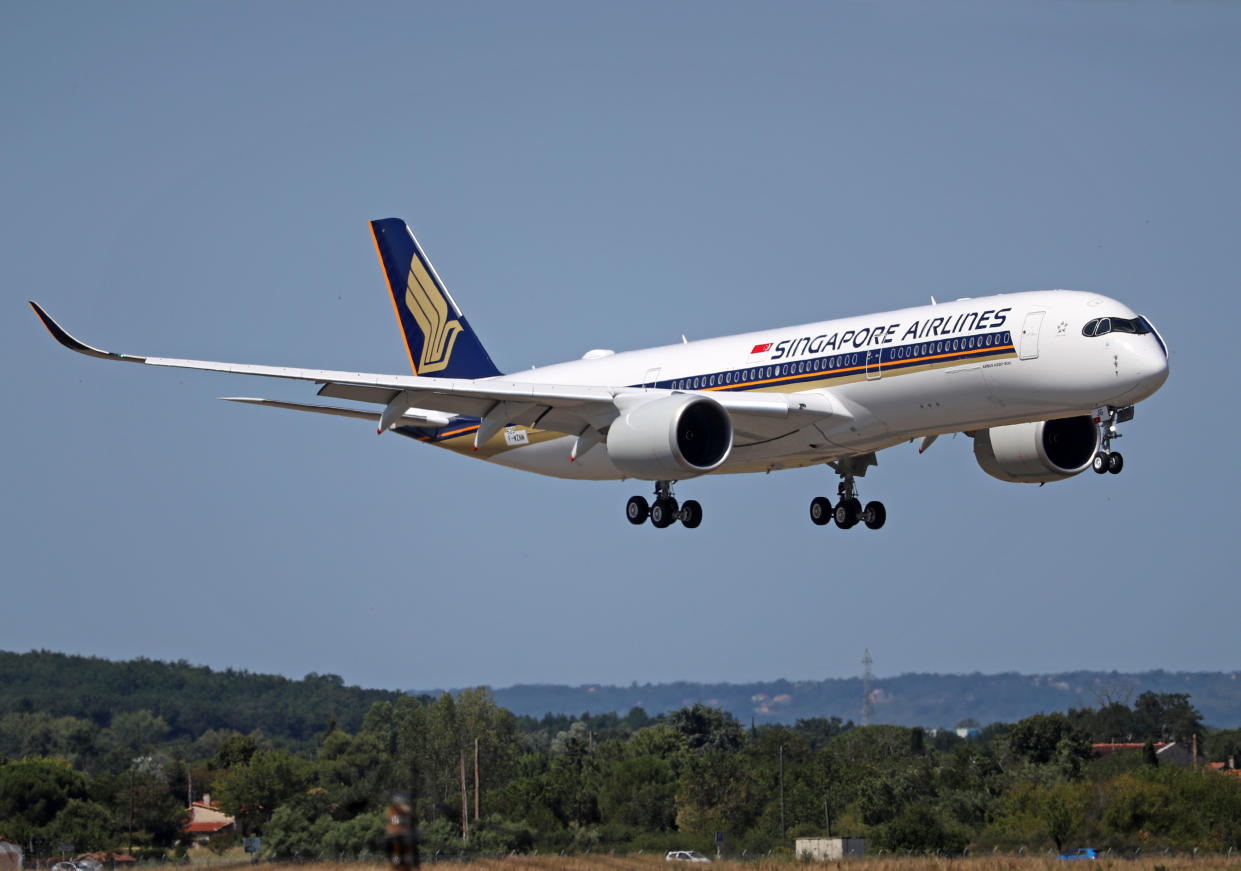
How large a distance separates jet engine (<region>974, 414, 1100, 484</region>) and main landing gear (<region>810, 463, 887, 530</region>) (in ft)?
12.3

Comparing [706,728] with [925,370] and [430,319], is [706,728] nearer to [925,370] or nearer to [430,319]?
[430,319]

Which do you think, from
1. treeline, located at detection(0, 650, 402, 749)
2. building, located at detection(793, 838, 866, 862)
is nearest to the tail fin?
building, located at detection(793, 838, 866, 862)

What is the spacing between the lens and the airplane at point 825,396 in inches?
1299

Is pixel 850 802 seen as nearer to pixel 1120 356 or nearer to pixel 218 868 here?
pixel 218 868

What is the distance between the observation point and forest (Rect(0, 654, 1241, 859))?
5672 cm

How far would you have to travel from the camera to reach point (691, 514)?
41.6 meters

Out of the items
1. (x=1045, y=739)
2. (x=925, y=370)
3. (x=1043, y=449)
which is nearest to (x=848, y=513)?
(x=1043, y=449)

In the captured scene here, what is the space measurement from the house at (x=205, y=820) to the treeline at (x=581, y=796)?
71 centimetres

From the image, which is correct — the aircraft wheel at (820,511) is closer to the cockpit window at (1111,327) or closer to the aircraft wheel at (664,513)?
the aircraft wheel at (664,513)

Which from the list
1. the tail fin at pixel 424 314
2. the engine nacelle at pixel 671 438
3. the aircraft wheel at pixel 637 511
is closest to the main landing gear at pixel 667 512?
the aircraft wheel at pixel 637 511

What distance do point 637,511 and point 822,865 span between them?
50.6 ft

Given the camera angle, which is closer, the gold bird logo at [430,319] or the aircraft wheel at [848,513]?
the aircraft wheel at [848,513]

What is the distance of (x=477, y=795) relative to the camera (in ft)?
207

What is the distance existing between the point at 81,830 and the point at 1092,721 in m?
103
